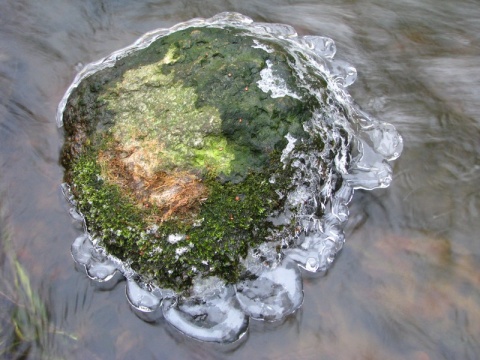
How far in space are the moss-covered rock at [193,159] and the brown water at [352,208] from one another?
556 millimetres

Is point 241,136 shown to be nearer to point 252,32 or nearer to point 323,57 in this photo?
point 252,32

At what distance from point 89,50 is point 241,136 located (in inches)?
99.3

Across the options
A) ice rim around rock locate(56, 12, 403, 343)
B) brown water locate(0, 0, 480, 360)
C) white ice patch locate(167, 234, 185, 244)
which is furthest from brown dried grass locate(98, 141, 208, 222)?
brown water locate(0, 0, 480, 360)

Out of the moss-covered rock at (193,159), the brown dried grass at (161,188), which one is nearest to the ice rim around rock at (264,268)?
the moss-covered rock at (193,159)

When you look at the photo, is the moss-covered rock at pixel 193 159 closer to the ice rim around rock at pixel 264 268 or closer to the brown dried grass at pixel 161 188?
the brown dried grass at pixel 161 188

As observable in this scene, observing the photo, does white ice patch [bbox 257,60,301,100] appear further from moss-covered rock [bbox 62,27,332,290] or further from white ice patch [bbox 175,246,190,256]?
white ice patch [bbox 175,246,190,256]

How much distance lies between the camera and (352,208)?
12.6 feet

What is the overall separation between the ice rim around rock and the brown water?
92mm

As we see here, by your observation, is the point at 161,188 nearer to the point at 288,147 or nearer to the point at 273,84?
the point at 288,147

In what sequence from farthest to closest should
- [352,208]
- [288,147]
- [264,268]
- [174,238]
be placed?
[352,208]
[264,268]
[288,147]
[174,238]

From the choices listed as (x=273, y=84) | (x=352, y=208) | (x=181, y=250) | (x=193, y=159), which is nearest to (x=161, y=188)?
(x=193, y=159)

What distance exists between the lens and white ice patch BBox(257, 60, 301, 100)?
3328 mm

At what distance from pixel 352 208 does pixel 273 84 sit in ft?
4.23

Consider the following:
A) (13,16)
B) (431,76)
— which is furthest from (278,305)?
(13,16)
